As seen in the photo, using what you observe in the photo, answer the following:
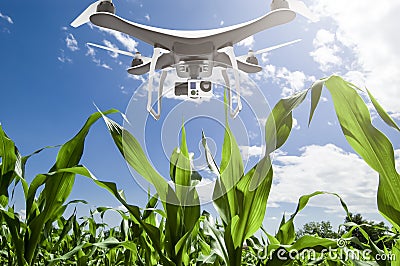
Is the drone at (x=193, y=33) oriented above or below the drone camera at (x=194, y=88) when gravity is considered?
above

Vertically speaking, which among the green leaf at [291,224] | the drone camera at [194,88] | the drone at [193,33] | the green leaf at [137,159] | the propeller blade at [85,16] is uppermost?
the propeller blade at [85,16]

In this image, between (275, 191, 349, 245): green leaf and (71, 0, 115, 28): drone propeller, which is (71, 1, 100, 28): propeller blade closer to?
(71, 0, 115, 28): drone propeller

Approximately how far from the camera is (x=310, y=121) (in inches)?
22.5

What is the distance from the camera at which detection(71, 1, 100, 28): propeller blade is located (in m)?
2.60

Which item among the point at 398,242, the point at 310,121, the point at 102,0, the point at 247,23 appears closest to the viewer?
the point at 310,121

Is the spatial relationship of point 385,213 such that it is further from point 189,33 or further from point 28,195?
point 189,33

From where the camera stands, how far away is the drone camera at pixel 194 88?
1.82 metres

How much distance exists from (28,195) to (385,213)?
26.3 inches

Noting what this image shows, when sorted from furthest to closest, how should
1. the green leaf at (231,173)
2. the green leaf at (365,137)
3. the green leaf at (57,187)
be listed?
the green leaf at (57,187) < the green leaf at (231,173) < the green leaf at (365,137)

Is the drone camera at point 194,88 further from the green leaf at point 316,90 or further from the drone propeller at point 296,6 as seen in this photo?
the green leaf at point 316,90

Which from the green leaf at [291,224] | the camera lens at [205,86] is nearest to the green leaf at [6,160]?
the green leaf at [291,224]

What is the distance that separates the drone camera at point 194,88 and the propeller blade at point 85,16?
88 centimetres

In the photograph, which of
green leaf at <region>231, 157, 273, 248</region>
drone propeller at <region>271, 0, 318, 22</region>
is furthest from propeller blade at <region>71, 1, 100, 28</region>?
green leaf at <region>231, 157, 273, 248</region>

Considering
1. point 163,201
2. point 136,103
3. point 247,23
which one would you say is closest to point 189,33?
point 247,23
